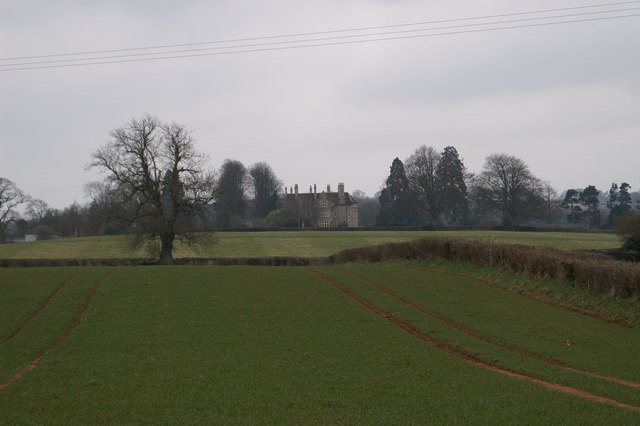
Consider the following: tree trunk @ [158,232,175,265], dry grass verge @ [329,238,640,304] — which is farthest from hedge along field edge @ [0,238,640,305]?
tree trunk @ [158,232,175,265]

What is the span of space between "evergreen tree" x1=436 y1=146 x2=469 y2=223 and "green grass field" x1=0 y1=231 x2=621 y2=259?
73.1ft

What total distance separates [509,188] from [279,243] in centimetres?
4814

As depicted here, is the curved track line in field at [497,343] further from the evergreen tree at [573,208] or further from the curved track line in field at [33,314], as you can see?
the evergreen tree at [573,208]

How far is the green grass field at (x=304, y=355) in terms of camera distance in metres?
10.6

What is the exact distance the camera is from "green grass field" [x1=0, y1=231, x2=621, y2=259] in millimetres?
69000

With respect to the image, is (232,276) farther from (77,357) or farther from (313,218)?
(313,218)

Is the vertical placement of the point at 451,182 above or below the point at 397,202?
above

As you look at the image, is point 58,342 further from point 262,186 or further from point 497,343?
point 262,186

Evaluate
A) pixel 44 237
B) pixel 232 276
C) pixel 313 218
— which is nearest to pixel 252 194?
pixel 313 218

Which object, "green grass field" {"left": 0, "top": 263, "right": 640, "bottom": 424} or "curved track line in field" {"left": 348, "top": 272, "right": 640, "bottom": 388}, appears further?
"curved track line in field" {"left": 348, "top": 272, "right": 640, "bottom": 388}

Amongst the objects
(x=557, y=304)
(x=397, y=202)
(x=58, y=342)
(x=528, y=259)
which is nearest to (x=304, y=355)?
(x=58, y=342)

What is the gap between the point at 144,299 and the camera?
78.4 ft

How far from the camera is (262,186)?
5546 inches

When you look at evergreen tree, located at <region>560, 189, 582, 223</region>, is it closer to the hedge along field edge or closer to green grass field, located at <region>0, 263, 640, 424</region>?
the hedge along field edge
